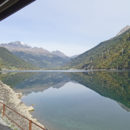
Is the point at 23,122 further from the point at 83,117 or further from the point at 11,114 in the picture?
the point at 83,117

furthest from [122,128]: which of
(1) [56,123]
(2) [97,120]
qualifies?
(1) [56,123]

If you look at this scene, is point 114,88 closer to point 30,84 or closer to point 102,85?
point 102,85

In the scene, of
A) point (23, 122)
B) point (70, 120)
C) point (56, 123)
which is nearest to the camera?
point (23, 122)

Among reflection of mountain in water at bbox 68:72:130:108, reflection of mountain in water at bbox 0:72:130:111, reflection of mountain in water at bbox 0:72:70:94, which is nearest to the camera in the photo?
reflection of mountain in water at bbox 68:72:130:108

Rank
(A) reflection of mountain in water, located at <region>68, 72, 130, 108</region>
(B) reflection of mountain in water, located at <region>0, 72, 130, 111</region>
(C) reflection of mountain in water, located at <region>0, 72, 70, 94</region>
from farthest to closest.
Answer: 1. (C) reflection of mountain in water, located at <region>0, 72, 70, 94</region>
2. (B) reflection of mountain in water, located at <region>0, 72, 130, 111</region>
3. (A) reflection of mountain in water, located at <region>68, 72, 130, 108</region>

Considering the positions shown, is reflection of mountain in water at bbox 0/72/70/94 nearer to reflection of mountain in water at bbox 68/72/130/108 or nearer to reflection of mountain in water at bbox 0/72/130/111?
reflection of mountain in water at bbox 0/72/130/111

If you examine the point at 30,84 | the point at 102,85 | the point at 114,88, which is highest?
the point at 30,84

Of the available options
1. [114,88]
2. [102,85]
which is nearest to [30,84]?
[102,85]

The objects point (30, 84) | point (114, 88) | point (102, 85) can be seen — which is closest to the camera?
point (114, 88)

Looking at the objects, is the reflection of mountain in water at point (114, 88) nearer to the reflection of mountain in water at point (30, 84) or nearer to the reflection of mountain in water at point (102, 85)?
the reflection of mountain in water at point (102, 85)

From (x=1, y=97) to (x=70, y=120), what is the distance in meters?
14.6

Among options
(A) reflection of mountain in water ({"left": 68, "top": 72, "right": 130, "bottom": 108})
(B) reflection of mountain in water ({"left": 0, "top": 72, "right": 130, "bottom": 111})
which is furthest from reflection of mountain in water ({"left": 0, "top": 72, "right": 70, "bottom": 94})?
(A) reflection of mountain in water ({"left": 68, "top": 72, "right": 130, "bottom": 108})

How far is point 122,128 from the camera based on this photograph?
26438mm

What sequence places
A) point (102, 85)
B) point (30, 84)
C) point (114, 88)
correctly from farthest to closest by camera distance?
point (30, 84) < point (102, 85) < point (114, 88)
